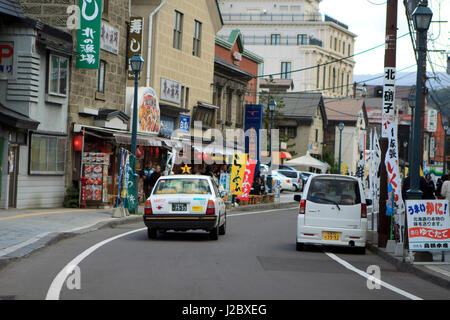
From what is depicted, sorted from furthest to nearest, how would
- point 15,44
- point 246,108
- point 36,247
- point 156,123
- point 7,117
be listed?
point 246,108, point 156,123, point 15,44, point 7,117, point 36,247

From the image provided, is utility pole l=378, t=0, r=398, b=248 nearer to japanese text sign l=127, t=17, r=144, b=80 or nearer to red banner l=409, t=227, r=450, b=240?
red banner l=409, t=227, r=450, b=240

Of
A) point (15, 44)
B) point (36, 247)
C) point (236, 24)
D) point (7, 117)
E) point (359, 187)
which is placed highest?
point (236, 24)

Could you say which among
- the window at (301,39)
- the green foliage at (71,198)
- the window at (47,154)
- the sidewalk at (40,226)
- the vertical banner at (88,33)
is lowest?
the sidewalk at (40,226)

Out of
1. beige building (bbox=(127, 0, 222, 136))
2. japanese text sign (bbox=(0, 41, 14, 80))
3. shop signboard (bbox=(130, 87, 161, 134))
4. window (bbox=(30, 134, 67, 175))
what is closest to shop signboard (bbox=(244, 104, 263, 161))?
beige building (bbox=(127, 0, 222, 136))

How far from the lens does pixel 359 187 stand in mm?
17172

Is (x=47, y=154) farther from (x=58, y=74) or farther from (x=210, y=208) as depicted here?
(x=210, y=208)

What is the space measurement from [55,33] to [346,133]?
6406cm

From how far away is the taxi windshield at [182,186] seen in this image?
1831 cm

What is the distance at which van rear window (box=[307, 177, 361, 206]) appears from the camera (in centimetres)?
1703

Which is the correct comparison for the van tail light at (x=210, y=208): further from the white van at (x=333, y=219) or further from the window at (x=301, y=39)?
the window at (x=301, y=39)

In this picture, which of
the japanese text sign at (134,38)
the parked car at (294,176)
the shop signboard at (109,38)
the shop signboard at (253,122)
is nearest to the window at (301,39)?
the parked car at (294,176)

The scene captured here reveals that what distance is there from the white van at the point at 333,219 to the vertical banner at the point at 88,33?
12.7m
